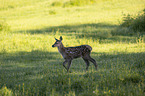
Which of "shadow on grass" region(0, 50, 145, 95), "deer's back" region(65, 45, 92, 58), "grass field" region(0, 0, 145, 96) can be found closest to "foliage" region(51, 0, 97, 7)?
"grass field" region(0, 0, 145, 96)

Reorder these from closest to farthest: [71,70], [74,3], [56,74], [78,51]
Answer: [56,74] → [78,51] → [71,70] → [74,3]

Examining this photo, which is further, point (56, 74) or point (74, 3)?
point (74, 3)

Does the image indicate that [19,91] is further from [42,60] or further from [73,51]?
[42,60]

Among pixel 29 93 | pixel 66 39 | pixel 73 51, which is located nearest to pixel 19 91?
pixel 29 93

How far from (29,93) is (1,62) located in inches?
212

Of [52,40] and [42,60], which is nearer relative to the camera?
[42,60]

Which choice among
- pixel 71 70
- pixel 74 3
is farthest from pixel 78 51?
pixel 74 3

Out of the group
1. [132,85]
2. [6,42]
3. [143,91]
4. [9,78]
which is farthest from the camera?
[6,42]

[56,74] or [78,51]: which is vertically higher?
[78,51]

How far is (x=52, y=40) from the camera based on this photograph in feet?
54.0

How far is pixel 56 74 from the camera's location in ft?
29.0

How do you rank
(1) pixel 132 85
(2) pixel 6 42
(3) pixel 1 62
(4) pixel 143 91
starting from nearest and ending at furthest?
(4) pixel 143 91
(1) pixel 132 85
(3) pixel 1 62
(2) pixel 6 42

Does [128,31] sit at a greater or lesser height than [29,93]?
greater

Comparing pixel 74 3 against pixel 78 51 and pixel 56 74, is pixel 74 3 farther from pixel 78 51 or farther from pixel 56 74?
pixel 56 74
